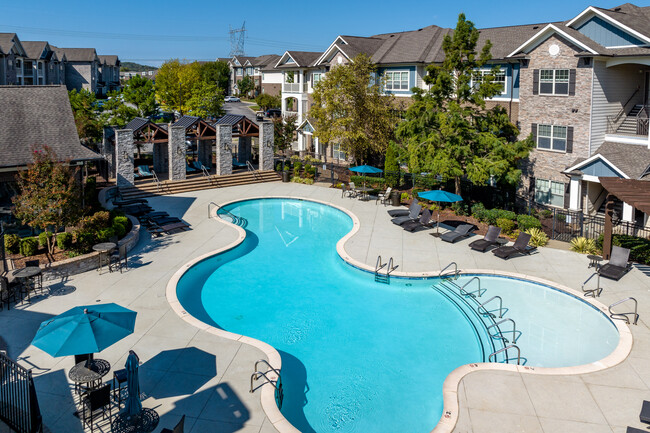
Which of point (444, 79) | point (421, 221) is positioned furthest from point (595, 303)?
point (444, 79)

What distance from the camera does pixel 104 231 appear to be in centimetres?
2116

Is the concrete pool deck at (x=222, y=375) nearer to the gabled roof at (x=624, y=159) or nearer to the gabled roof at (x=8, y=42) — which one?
the gabled roof at (x=624, y=159)

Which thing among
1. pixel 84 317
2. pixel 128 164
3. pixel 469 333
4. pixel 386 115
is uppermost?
pixel 386 115

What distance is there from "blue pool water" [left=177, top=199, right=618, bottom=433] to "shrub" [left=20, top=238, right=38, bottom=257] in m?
6.16

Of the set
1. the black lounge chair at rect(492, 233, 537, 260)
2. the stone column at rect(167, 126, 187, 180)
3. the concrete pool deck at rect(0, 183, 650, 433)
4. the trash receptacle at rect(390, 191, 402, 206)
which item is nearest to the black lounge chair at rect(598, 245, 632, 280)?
the concrete pool deck at rect(0, 183, 650, 433)

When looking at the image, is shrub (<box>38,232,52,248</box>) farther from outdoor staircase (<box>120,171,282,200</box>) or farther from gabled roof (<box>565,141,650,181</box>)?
gabled roof (<box>565,141,650,181</box>)

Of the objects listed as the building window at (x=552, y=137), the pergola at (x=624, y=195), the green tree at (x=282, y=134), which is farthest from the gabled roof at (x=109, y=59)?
the pergola at (x=624, y=195)

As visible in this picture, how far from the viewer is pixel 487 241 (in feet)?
76.5

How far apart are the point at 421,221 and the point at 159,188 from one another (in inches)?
686

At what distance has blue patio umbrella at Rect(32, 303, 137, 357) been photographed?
34.6ft

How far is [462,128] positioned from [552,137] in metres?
5.87

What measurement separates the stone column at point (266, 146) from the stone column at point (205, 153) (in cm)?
397

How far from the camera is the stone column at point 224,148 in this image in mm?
36188

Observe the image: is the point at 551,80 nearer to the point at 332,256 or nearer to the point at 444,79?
the point at 444,79
